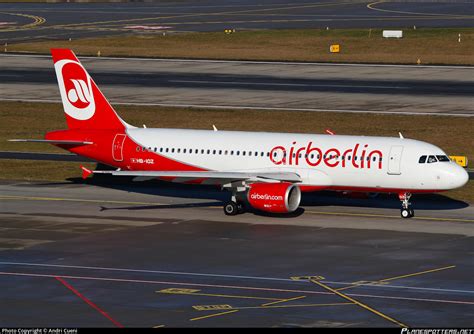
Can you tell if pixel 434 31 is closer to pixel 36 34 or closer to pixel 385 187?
pixel 36 34

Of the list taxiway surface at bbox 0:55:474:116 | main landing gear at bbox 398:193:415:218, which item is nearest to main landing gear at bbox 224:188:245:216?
main landing gear at bbox 398:193:415:218

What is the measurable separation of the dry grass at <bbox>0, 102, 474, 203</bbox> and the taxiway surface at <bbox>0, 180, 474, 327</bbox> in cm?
1756

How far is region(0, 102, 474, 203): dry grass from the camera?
91.8 m

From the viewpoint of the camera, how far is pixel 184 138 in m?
70.0

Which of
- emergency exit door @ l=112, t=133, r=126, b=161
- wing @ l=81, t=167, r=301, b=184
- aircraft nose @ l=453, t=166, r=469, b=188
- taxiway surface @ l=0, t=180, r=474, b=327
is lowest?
taxiway surface @ l=0, t=180, r=474, b=327

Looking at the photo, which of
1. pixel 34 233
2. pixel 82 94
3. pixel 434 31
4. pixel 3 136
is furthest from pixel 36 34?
pixel 34 233

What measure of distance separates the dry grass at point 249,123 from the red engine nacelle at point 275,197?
22888 millimetres

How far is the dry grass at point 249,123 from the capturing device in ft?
301

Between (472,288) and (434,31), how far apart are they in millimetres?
116524

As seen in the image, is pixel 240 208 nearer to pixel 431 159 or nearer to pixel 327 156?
pixel 327 156

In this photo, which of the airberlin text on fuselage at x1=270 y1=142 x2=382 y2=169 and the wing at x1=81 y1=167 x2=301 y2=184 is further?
the wing at x1=81 y1=167 x2=301 y2=184

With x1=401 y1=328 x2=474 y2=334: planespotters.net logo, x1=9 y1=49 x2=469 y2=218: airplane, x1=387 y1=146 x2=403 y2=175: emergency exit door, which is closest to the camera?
x1=401 y1=328 x2=474 y2=334: planespotters.net logo

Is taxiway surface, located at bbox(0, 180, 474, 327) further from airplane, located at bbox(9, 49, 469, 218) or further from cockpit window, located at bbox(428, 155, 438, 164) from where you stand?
cockpit window, located at bbox(428, 155, 438, 164)

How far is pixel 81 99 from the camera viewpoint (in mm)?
73062
